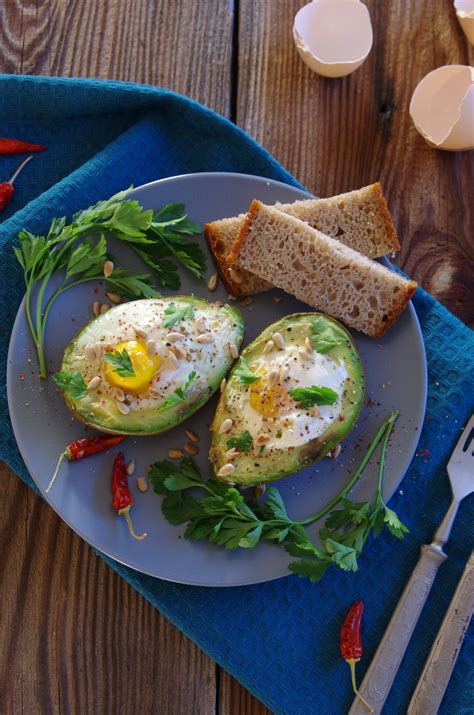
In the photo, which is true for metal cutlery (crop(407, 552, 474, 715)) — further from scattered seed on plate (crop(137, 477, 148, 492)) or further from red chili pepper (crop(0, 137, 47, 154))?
red chili pepper (crop(0, 137, 47, 154))

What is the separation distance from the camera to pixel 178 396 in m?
1.97

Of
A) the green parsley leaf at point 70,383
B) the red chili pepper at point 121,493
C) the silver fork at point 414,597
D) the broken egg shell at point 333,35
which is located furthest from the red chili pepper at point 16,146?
the silver fork at point 414,597

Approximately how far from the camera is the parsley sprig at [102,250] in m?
2.06

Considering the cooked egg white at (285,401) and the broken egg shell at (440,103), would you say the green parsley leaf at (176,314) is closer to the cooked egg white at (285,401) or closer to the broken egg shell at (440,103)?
the cooked egg white at (285,401)

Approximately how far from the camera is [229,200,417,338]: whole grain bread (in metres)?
2.10

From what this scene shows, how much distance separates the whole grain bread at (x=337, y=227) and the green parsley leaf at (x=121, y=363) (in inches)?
15.8

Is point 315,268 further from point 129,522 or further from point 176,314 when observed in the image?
point 129,522

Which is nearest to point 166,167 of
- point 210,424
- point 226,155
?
point 226,155

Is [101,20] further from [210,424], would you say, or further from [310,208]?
[210,424]

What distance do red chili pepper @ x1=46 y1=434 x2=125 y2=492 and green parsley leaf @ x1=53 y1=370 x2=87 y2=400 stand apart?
153 millimetres

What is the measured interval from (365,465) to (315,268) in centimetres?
57

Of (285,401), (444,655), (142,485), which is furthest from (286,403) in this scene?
(444,655)

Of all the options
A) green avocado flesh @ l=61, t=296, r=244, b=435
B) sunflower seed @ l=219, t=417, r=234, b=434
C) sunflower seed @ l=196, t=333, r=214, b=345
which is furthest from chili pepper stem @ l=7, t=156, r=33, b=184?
sunflower seed @ l=219, t=417, r=234, b=434

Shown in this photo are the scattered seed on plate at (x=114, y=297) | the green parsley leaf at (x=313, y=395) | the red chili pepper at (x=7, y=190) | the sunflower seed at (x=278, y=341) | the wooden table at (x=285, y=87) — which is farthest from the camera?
the wooden table at (x=285, y=87)
